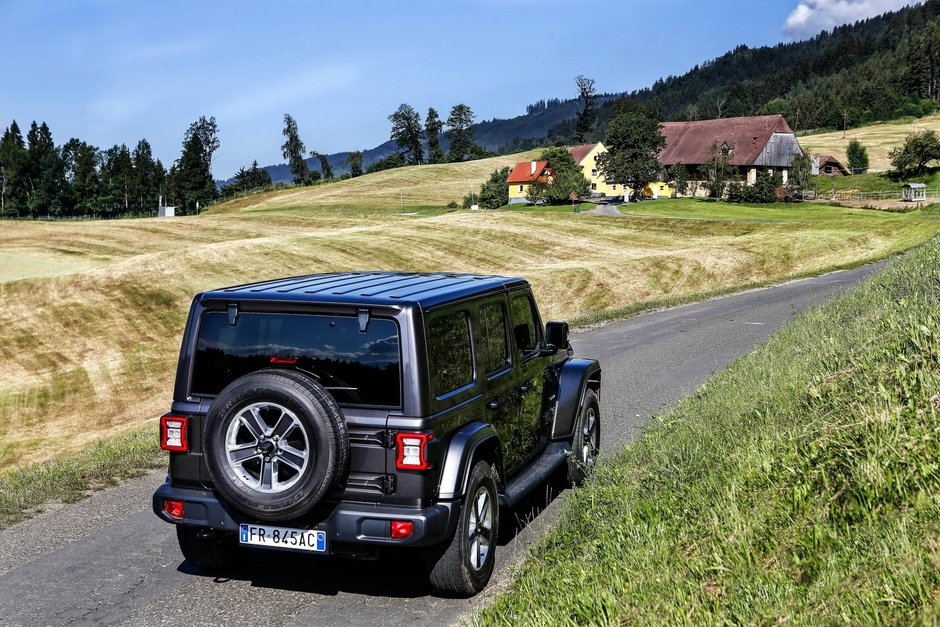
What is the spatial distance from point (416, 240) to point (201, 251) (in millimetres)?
14605

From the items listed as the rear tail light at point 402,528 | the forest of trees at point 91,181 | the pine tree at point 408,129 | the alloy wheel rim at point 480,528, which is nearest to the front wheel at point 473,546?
→ the alloy wheel rim at point 480,528

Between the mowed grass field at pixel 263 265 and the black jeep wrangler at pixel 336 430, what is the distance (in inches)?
477

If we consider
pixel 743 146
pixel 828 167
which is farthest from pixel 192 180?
pixel 828 167

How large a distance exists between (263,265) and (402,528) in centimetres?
3906

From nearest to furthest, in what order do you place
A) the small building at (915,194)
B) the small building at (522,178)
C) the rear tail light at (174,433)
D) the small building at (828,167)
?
the rear tail light at (174,433) < the small building at (915,194) < the small building at (828,167) < the small building at (522,178)

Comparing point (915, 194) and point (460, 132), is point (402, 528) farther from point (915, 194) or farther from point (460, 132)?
point (460, 132)

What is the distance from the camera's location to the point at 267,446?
5254 millimetres

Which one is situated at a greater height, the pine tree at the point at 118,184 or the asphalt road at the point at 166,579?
the pine tree at the point at 118,184

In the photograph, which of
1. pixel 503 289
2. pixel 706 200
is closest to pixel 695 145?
pixel 706 200

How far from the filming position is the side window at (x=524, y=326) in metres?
7.34

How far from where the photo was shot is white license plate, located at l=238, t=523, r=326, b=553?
17.6 ft

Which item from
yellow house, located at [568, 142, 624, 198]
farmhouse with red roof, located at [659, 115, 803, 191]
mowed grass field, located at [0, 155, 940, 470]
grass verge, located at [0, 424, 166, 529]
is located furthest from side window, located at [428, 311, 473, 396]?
yellow house, located at [568, 142, 624, 198]

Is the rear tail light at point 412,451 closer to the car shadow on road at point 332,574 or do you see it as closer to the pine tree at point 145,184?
the car shadow on road at point 332,574

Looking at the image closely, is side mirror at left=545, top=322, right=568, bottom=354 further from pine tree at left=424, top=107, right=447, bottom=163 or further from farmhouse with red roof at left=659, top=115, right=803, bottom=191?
pine tree at left=424, top=107, right=447, bottom=163
